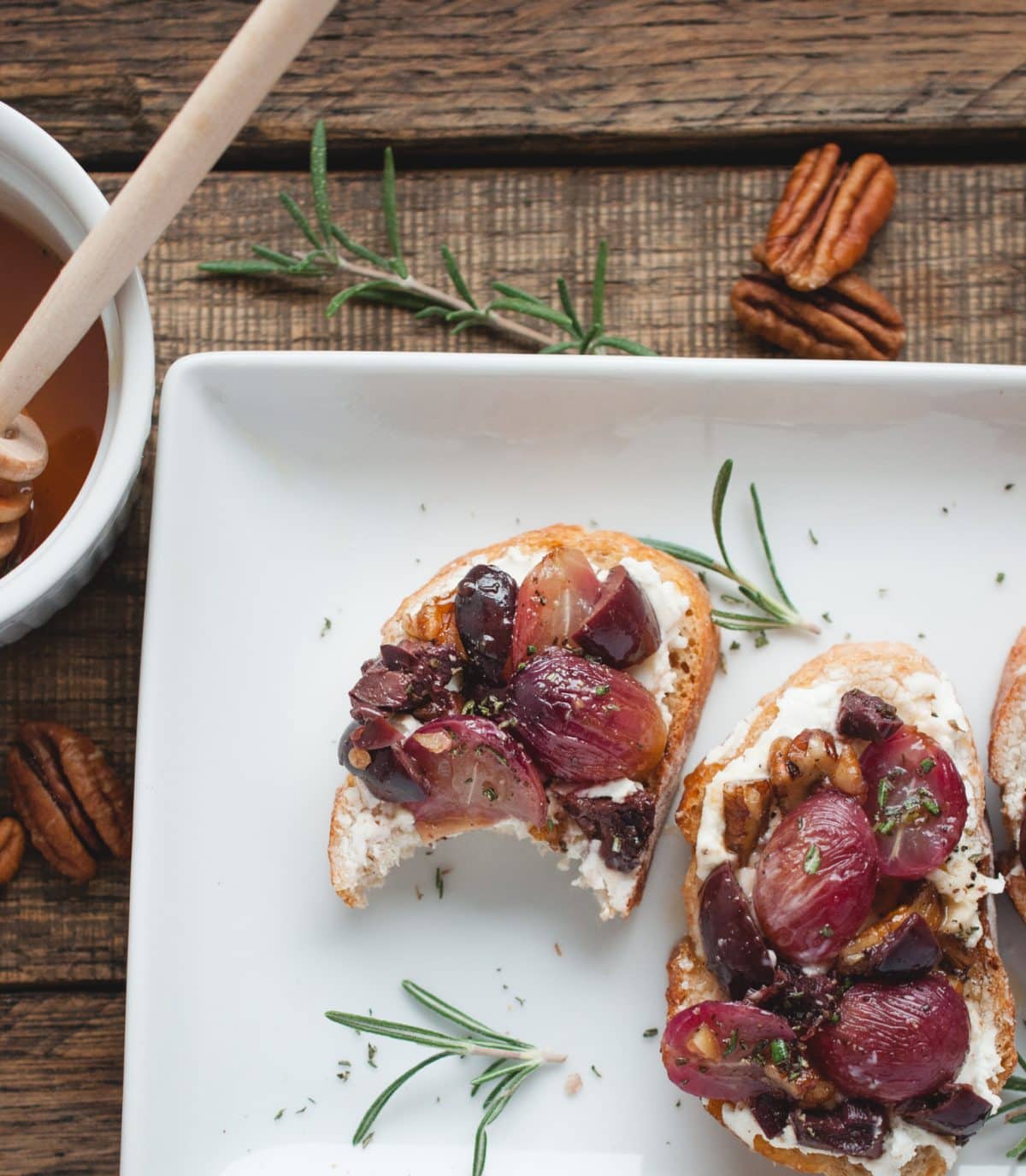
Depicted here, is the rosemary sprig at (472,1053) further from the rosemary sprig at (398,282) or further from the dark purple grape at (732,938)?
the rosemary sprig at (398,282)

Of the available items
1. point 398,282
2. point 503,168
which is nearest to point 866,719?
point 398,282

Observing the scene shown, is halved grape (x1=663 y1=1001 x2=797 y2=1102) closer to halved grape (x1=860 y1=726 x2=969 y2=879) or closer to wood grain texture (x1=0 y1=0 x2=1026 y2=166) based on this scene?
halved grape (x1=860 y1=726 x2=969 y2=879)

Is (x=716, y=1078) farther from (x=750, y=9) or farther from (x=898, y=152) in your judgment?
(x=750, y=9)

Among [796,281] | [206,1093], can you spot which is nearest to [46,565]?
[206,1093]

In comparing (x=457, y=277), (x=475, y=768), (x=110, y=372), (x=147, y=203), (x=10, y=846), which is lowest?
(x=10, y=846)

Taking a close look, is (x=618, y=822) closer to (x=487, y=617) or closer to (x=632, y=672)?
(x=632, y=672)

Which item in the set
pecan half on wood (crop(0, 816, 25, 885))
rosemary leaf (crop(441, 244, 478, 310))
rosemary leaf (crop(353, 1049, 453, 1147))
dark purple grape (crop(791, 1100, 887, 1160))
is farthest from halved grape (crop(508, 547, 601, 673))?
pecan half on wood (crop(0, 816, 25, 885))
